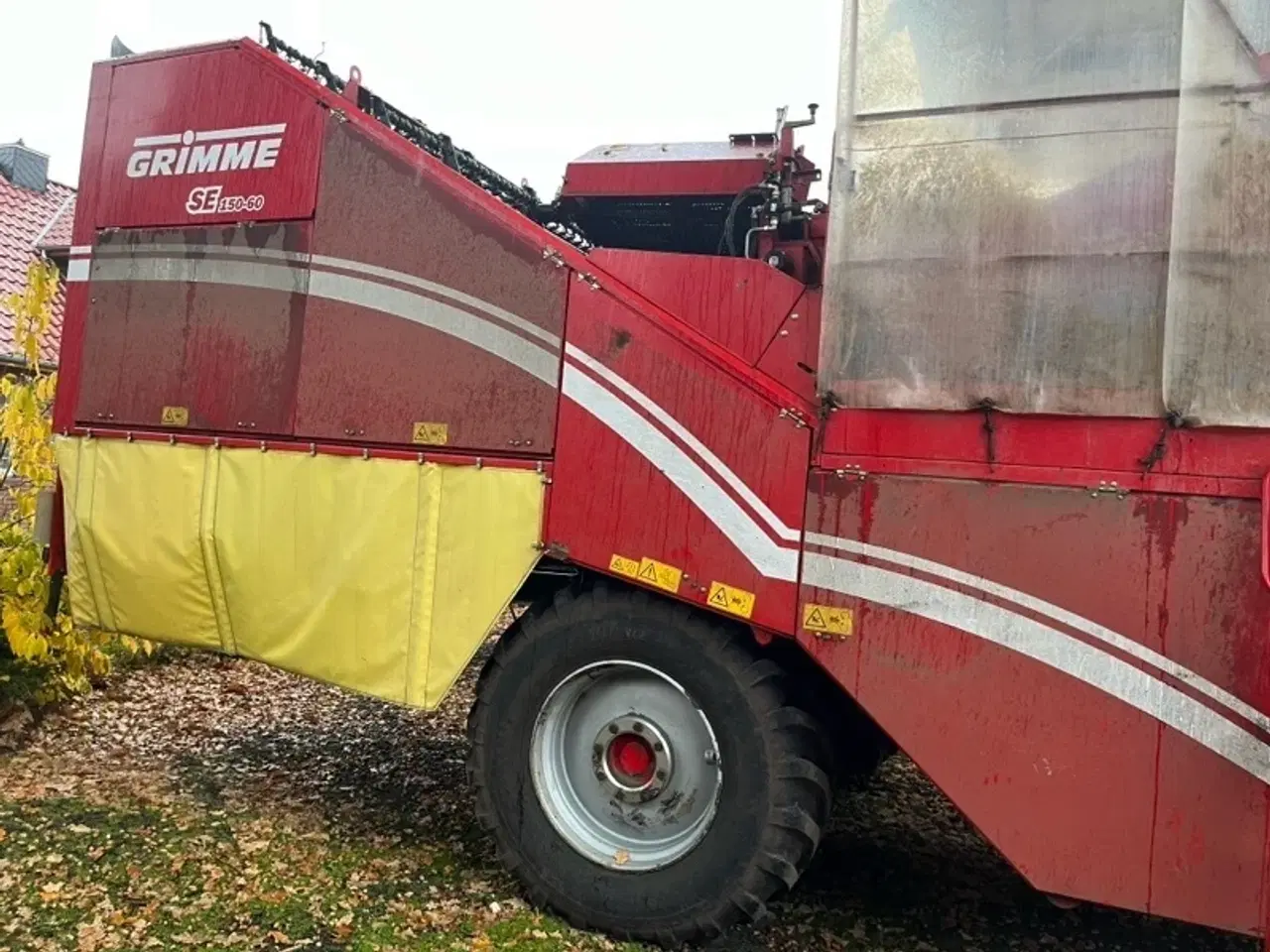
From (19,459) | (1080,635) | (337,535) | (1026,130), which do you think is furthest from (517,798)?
(19,459)

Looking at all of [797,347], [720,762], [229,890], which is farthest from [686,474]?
[229,890]

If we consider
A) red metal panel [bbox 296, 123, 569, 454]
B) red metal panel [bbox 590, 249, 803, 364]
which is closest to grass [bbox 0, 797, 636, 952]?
red metal panel [bbox 296, 123, 569, 454]

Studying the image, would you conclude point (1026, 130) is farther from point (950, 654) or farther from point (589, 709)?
point (589, 709)

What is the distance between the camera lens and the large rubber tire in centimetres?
329

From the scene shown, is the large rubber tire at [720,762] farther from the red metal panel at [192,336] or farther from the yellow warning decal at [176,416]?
the yellow warning decal at [176,416]

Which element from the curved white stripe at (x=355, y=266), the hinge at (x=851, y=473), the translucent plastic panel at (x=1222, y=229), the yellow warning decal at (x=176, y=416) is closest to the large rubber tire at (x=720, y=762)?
the hinge at (x=851, y=473)

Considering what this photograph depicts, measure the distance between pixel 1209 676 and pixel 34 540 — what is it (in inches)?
204

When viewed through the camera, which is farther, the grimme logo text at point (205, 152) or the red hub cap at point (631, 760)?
the grimme logo text at point (205, 152)

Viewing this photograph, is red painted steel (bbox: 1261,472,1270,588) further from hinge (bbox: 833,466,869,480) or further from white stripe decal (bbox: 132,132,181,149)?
white stripe decal (bbox: 132,132,181,149)

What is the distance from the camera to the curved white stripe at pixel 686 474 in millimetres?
3299

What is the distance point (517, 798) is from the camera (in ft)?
12.1

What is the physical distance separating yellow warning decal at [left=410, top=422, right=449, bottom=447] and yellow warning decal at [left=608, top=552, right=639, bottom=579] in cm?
81

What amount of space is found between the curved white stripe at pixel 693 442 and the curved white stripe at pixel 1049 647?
0.49ft

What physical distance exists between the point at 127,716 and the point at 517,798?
11.2 ft
